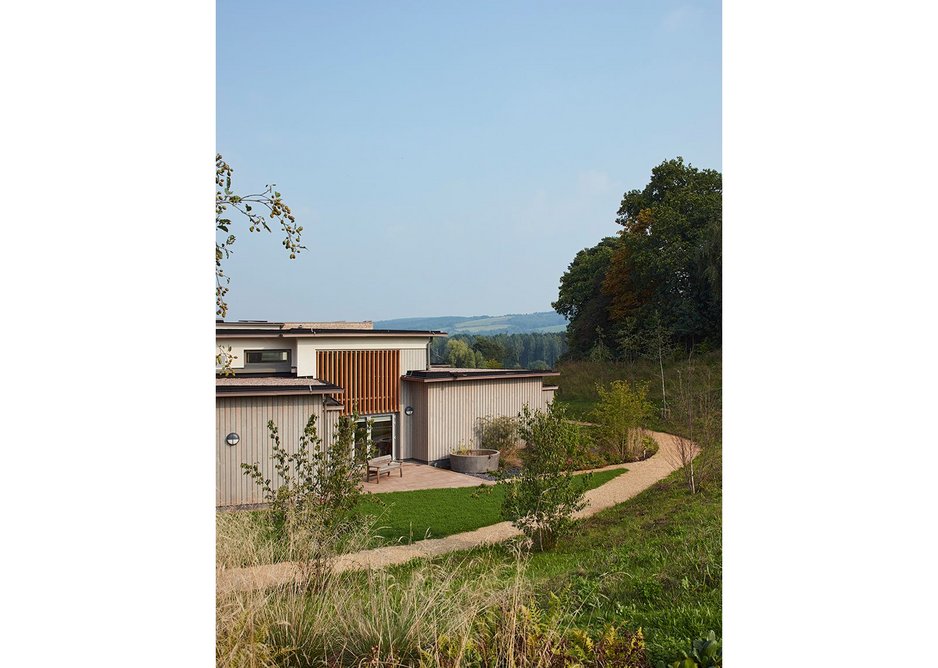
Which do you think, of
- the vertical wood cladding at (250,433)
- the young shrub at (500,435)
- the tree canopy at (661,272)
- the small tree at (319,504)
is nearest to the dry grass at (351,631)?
the small tree at (319,504)

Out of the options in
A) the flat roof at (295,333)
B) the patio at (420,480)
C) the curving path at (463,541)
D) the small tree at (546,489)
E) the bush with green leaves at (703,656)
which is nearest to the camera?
the bush with green leaves at (703,656)

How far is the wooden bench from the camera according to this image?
28.5 ft

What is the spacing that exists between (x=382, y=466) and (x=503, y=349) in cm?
1413

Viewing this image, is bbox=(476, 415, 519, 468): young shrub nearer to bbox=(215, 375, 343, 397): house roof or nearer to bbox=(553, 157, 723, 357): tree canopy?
bbox=(215, 375, 343, 397): house roof

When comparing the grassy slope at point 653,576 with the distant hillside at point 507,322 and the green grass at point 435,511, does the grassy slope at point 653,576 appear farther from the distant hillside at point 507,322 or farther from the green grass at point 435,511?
the distant hillside at point 507,322

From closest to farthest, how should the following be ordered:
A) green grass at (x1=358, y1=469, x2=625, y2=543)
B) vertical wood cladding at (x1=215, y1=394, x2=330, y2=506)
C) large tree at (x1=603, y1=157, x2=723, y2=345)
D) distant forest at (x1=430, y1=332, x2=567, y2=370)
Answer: green grass at (x1=358, y1=469, x2=625, y2=543) → vertical wood cladding at (x1=215, y1=394, x2=330, y2=506) → large tree at (x1=603, y1=157, x2=723, y2=345) → distant forest at (x1=430, y1=332, x2=567, y2=370)

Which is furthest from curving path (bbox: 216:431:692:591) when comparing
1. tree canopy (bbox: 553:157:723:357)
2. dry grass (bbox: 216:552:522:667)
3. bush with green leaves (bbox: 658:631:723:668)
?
tree canopy (bbox: 553:157:723:357)

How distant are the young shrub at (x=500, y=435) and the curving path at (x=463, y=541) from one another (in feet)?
5.55

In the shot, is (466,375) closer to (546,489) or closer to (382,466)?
(382,466)

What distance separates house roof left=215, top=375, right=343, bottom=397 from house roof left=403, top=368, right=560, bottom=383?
187 centimetres

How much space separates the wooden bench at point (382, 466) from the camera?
8.67 metres
